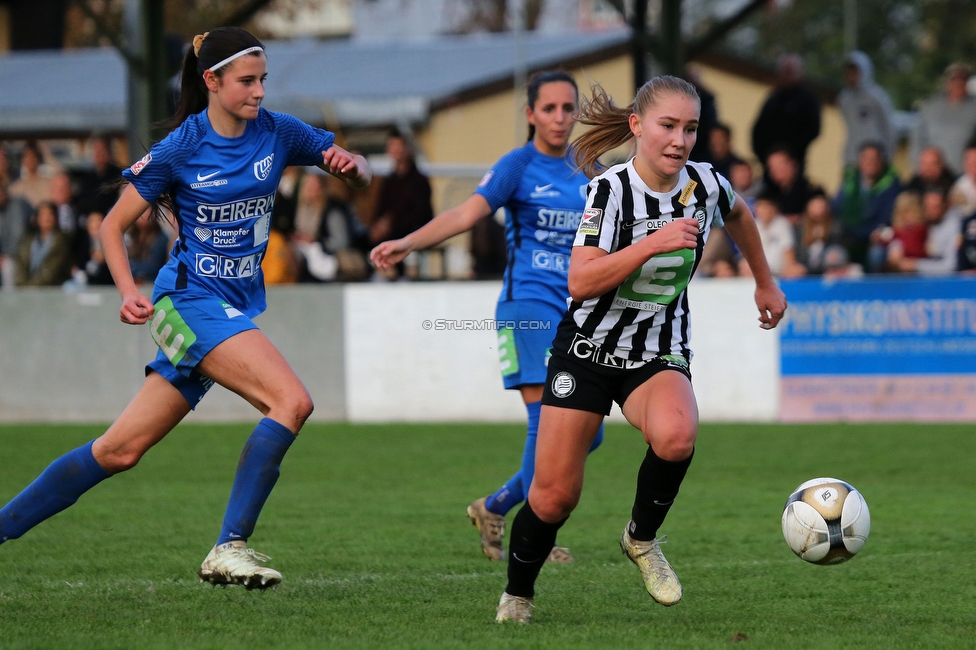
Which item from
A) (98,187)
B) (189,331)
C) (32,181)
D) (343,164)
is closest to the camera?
(189,331)

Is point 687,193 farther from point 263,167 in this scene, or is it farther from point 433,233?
point 263,167

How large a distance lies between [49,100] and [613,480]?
2337 cm

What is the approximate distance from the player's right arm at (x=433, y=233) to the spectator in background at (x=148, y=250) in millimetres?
8083

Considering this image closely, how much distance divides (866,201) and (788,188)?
0.77 meters

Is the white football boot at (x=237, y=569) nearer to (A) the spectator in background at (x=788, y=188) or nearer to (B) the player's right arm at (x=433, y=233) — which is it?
(B) the player's right arm at (x=433, y=233)

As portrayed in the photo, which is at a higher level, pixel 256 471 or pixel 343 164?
pixel 343 164

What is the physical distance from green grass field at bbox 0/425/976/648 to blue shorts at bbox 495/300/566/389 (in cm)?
91

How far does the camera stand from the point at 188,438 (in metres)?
12.0

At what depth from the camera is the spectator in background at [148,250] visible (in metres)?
13.9

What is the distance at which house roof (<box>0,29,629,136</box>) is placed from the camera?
2878 centimetres

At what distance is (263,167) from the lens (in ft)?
18.2

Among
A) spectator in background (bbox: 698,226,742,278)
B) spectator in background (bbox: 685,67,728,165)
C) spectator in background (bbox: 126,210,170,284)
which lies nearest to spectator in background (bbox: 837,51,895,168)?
spectator in background (bbox: 685,67,728,165)

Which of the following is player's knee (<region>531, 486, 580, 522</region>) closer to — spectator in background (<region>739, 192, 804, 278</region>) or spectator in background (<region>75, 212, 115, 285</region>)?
spectator in background (<region>739, 192, 804, 278</region>)

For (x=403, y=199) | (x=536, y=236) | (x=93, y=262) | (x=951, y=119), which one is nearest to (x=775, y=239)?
(x=951, y=119)
